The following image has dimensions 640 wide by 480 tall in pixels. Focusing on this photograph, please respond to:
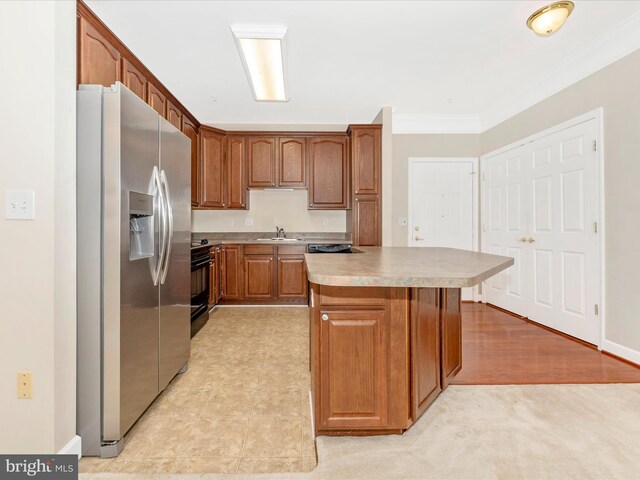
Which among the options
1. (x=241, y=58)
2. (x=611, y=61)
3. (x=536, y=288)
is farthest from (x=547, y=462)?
(x=241, y=58)

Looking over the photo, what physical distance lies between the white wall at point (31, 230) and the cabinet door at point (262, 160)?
345cm

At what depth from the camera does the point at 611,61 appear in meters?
2.85

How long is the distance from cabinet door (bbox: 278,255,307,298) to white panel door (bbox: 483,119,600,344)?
2614mm

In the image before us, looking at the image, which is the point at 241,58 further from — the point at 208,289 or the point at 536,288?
the point at 536,288

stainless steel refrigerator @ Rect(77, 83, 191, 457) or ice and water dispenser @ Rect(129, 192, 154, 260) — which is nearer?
stainless steel refrigerator @ Rect(77, 83, 191, 457)

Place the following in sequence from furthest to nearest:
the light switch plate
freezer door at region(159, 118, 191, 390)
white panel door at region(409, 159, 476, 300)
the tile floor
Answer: white panel door at region(409, 159, 476, 300) → freezer door at region(159, 118, 191, 390) → the tile floor → the light switch plate

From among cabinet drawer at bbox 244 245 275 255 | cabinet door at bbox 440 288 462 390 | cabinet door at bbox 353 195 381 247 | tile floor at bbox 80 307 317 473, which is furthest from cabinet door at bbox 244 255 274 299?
cabinet door at bbox 440 288 462 390

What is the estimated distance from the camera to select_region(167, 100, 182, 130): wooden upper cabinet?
363 cm

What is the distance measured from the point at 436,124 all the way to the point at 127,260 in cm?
437

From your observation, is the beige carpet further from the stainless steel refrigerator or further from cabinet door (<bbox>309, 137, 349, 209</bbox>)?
cabinet door (<bbox>309, 137, 349, 209</bbox>)

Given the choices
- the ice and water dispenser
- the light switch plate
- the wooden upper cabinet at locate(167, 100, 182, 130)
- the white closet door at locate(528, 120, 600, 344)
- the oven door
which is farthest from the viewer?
the wooden upper cabinet at locate(167, 100, 182, 130)

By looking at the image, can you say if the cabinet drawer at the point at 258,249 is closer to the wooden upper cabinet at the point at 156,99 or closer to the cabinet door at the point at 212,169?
the cabinet door at the point at 212,169

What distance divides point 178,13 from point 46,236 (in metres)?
1.94

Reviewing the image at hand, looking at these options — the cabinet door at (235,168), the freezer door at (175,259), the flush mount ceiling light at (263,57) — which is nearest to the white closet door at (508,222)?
the flush mount ceiling light at (263,57)
